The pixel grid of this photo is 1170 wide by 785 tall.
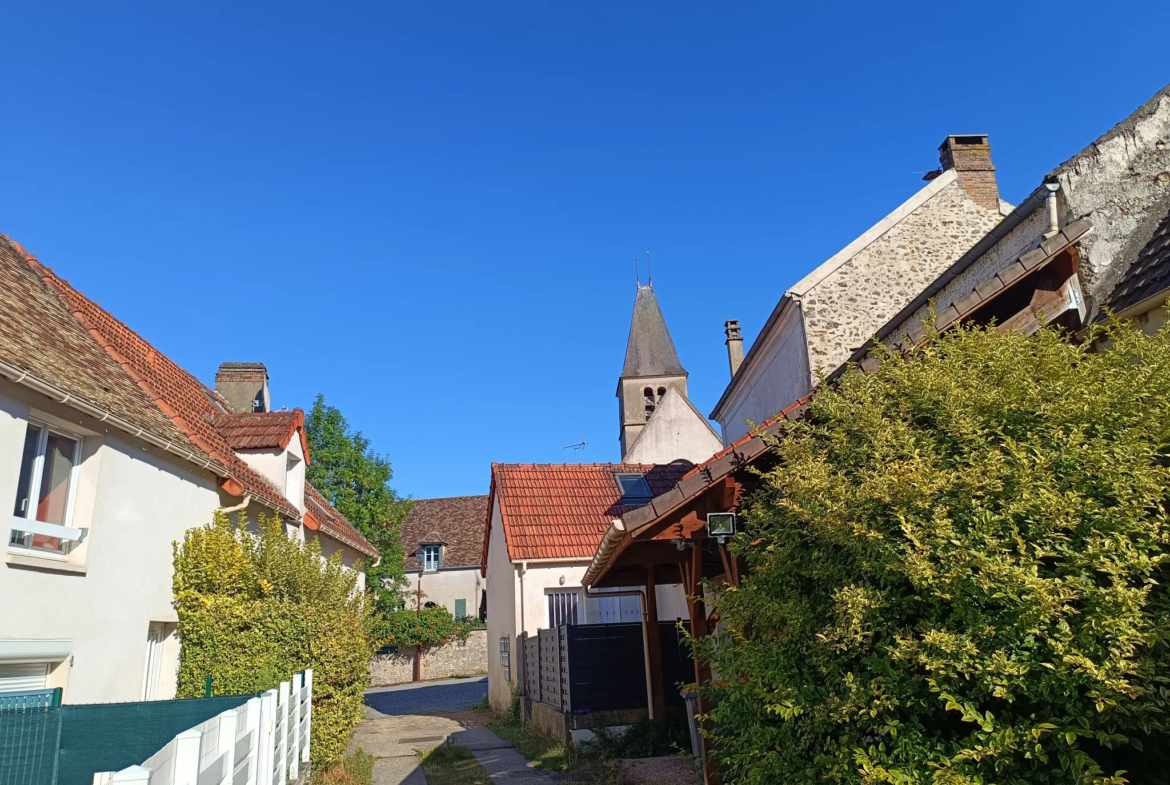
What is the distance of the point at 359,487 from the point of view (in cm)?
3862

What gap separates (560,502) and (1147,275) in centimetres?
1429

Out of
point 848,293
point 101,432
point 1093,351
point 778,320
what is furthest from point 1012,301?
point 101,432

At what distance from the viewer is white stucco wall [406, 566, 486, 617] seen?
42.3m

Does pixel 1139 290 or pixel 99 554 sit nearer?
pixel 1139 290

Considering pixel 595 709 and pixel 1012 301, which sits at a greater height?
pixel 1012 301

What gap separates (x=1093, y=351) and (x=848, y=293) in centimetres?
695

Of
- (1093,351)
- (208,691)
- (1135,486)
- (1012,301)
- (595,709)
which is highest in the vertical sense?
(1012,301)

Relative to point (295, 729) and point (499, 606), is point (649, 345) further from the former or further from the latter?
point (295, 729)

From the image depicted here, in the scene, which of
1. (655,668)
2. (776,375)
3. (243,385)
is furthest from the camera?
(243,385)

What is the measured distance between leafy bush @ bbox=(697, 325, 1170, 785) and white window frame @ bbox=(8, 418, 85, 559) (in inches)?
268

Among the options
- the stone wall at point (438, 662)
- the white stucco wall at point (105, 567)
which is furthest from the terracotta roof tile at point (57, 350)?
the stone wall at point (438, 662)

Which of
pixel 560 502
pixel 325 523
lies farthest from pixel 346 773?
pixel 325 523

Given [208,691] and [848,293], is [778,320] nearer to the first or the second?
[848,293]

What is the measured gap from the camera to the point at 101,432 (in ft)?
28.5
